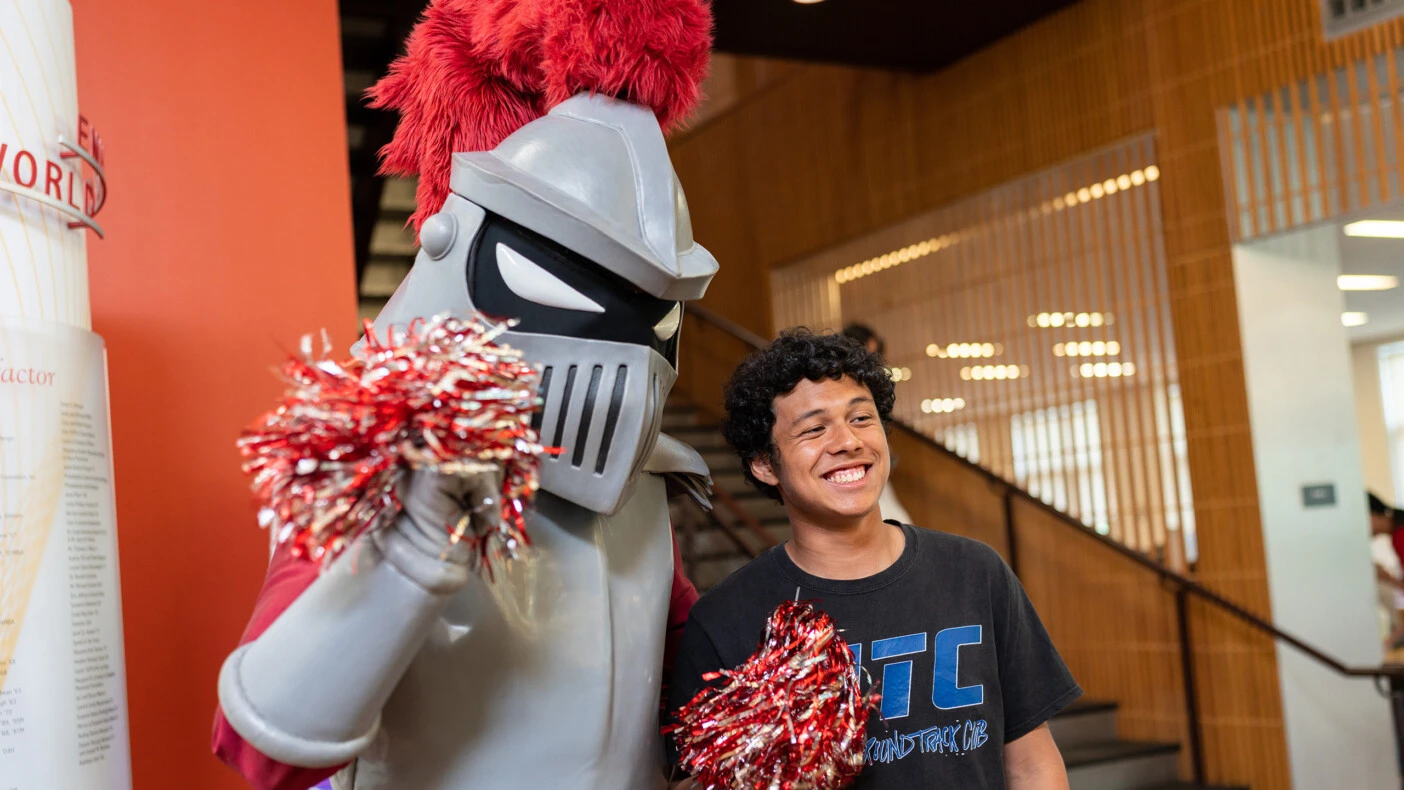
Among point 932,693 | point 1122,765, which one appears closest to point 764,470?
point 932,693

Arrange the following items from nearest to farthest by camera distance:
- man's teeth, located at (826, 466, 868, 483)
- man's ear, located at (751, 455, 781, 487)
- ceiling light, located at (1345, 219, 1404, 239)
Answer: man's teeth, located at (826, 466, 868, 483) → man's ear, located at (751, 455, 781, 487) → ceiling light, located at (1345, 219, 1404, 239)

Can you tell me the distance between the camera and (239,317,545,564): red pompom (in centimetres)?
95

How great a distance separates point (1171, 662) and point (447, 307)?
4913 millimetres

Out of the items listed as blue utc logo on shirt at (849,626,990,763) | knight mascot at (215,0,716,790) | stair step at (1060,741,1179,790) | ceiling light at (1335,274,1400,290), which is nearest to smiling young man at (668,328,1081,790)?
blue utc logo on shirt at (849,626,990,763)

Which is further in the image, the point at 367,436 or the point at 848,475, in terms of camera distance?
the point at 848,475

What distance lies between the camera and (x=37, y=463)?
1.54 metres

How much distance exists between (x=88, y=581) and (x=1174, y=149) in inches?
190

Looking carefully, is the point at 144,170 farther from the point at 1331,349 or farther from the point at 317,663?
the point at 1331,349

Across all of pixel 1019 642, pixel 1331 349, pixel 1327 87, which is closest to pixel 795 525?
pixel 1019 642

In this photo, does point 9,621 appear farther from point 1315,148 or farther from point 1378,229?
point 1378,229

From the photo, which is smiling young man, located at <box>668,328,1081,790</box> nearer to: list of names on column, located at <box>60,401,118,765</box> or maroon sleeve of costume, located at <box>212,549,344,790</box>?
maroon sleeve of costume, located at <box>212,549,344,790</box>

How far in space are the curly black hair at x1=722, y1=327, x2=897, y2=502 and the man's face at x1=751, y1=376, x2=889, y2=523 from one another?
1 cm

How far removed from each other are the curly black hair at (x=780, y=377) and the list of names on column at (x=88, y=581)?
35.3 inches

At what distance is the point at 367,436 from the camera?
954mm
